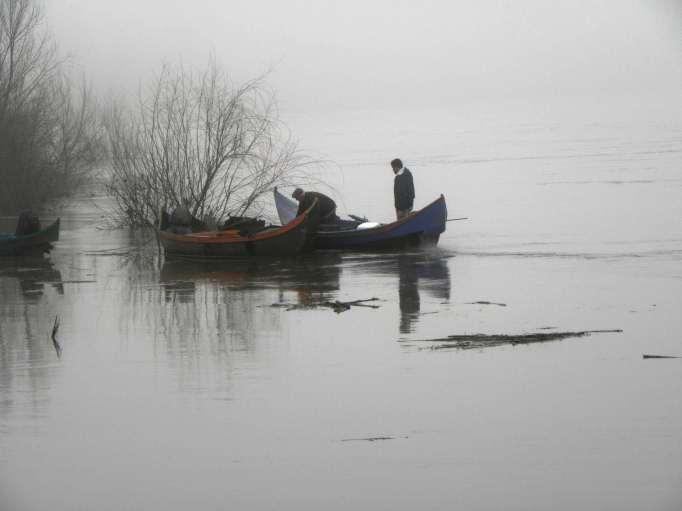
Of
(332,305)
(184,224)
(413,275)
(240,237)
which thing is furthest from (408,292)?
(184,224)

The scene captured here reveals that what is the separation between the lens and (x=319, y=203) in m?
22.3

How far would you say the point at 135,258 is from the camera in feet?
81.3

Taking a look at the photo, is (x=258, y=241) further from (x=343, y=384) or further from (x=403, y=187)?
(x=343, y=384)

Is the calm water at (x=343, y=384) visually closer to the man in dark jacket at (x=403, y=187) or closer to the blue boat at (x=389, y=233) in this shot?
the blue boat at (x=389, y=233)

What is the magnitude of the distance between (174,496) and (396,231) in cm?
1414

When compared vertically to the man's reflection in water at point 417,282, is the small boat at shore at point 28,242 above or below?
above

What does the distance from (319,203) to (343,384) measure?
1054 cm

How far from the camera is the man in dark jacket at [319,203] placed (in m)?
22.2

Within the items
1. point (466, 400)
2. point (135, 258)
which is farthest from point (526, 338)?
point (135, 258)

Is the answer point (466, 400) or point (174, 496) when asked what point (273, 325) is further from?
point (174, 496)

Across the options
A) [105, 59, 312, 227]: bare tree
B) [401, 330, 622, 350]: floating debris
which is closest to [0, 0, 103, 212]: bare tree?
[105, 59, 312, 227]: bare tree

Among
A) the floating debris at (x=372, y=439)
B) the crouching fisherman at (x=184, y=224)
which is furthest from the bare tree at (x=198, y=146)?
the floating debris at (x=372, y=439)

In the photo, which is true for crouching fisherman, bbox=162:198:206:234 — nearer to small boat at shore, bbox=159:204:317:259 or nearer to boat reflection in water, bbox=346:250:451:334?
small boat at shore, bbox=159:204:317:259

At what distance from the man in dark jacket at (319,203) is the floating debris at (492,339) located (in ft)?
26.5
